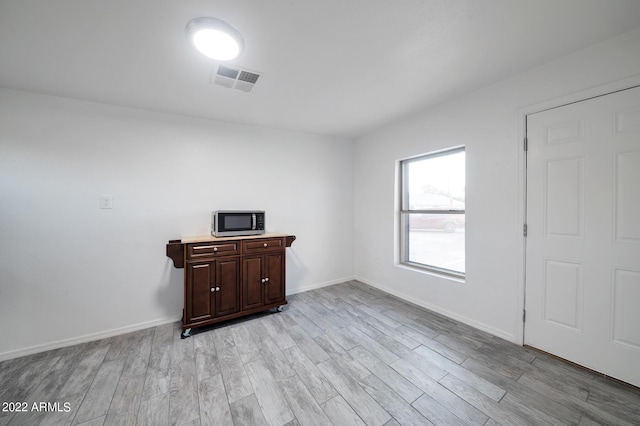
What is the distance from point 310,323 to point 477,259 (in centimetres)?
187

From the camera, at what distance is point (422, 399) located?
147 cm

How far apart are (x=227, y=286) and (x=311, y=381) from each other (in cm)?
132

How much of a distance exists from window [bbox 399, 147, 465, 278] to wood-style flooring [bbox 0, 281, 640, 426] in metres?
0.81

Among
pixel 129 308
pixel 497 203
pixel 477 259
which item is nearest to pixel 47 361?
pixel 129 308

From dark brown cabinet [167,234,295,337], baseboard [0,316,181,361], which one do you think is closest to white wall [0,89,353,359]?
baseboard [0,316,181,361]

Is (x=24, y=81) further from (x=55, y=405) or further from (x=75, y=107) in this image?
(x=55, y=405)

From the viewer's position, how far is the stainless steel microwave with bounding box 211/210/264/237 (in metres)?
2.57

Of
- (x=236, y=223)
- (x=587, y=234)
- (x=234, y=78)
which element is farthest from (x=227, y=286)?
(x=587, y=234)

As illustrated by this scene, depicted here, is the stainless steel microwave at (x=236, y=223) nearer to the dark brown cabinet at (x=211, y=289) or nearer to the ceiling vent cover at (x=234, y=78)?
the dark brown cabinet at (x=211, y=289)

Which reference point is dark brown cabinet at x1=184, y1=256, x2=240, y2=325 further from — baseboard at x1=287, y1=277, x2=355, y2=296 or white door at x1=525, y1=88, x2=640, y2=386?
white door at x1=525, y1=88, x2=640, y2=386

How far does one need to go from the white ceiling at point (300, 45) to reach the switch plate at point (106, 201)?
0.98 meters

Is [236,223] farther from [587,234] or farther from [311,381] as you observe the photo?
[587,234]

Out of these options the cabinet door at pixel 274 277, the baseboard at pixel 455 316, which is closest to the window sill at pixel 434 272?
the baseboard at pixel 455 316

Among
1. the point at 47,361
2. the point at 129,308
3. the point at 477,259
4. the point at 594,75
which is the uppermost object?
the point at 594,75
